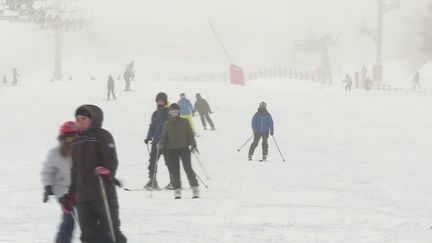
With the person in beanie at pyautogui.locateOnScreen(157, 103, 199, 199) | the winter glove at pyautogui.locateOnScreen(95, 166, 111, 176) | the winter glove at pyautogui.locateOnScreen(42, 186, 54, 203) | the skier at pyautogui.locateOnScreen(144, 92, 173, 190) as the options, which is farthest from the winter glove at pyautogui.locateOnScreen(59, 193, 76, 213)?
the skier at pyautogui.locateOnScreen(144, 92, 173, 190)

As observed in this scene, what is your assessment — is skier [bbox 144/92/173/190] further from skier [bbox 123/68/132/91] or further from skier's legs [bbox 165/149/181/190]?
skier [bbox 123/68/132/91]

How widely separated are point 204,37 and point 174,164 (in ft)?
384

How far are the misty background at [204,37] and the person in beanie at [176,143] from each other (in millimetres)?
95986

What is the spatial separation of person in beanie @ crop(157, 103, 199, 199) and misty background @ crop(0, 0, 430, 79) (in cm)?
9599

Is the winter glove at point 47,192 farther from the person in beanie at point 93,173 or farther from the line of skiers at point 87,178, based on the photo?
the person in beanie at point 93,173

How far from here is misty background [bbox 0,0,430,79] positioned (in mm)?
114688

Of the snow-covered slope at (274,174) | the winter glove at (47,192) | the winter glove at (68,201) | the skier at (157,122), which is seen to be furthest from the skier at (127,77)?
the winter glove at (68,201)

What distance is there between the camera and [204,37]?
126m

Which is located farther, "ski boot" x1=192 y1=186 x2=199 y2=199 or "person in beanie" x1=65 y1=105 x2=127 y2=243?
"ski boot" x1=192 y1=186 x2=199 y2=199

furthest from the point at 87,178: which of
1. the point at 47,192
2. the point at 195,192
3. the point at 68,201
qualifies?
the point at 195,192

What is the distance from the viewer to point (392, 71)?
74.0 m

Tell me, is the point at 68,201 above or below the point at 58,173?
below

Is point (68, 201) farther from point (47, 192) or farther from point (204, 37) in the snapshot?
point (204, 37)

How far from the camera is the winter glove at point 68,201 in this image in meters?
6.02
